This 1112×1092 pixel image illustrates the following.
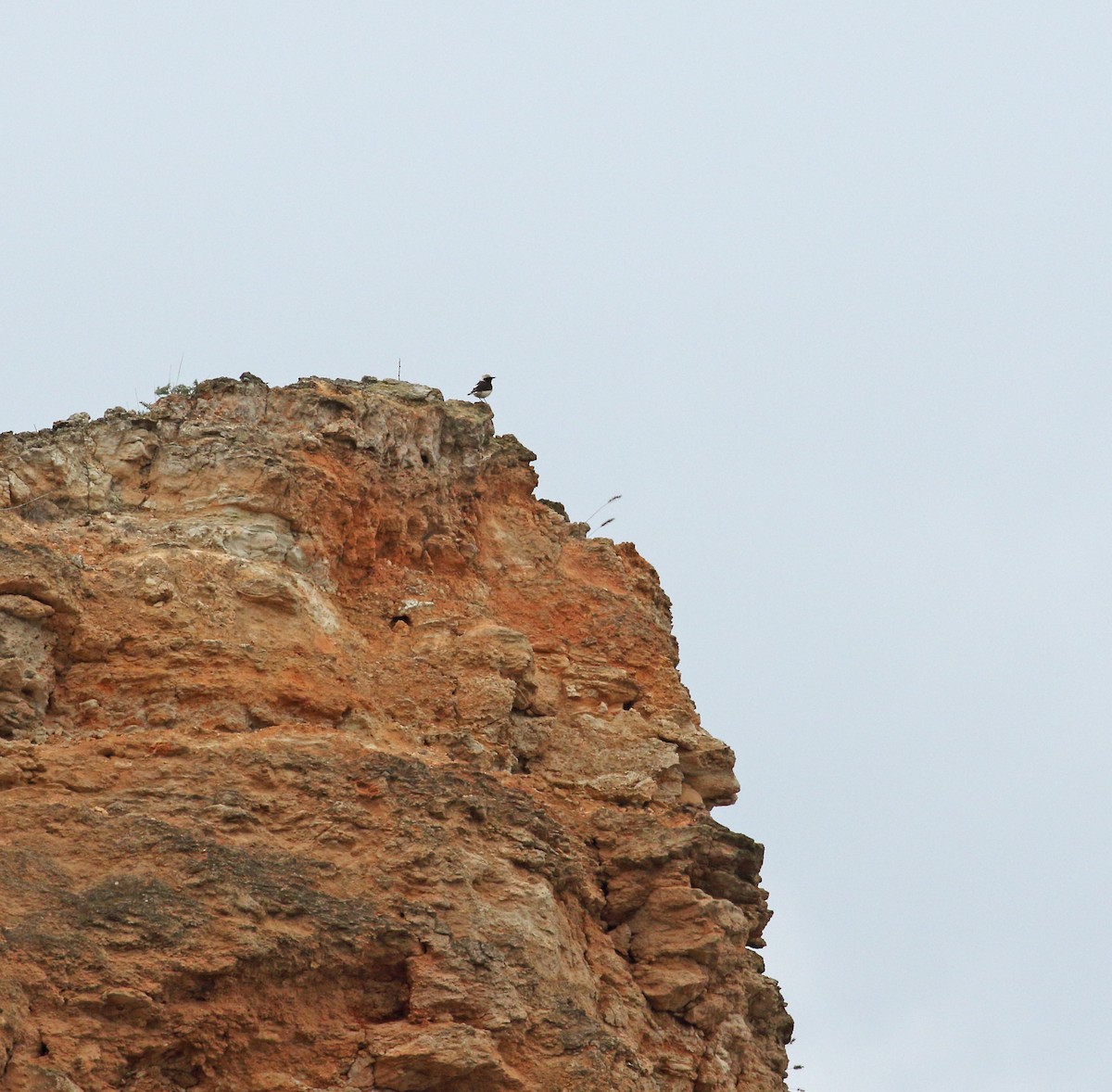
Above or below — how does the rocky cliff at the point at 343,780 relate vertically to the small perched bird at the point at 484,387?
below

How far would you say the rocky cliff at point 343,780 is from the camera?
10984 millimetres

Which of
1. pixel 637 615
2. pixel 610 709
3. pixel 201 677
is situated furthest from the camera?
pixel 637 615

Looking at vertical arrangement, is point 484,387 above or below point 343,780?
above

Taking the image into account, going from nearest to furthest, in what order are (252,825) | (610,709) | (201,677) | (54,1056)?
(54,1056) → (252,825) → (201,677) → (610,709)

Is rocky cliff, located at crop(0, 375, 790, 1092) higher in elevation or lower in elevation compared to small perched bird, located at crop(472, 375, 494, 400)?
lower

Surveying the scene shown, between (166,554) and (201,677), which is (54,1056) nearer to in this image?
(201,677)

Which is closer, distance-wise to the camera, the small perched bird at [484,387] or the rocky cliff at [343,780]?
the rocky cliff at [343,780]

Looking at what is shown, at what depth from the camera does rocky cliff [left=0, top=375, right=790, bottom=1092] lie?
36.0 feet

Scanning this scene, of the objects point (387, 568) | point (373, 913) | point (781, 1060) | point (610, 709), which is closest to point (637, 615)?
point (610, 709)

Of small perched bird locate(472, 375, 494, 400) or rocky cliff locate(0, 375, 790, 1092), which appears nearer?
rocky cliff locate(0, 375, 790, 1092)

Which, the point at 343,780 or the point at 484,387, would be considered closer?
the point at 343,780

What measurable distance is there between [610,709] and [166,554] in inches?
159

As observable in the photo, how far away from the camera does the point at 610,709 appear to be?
15.2 metres

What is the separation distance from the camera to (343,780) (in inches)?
486
